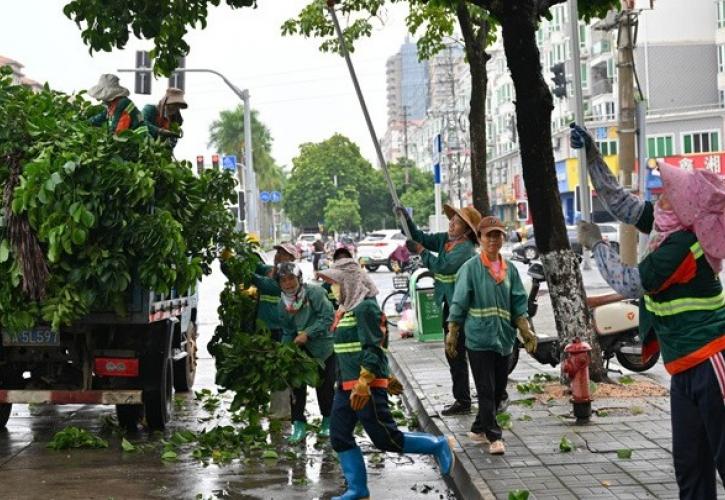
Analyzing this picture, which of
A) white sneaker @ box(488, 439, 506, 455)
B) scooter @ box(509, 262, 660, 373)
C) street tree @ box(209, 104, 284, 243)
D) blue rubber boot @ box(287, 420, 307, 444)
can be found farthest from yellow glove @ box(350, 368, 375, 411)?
street tree @ box(209, 104, 284, 243)

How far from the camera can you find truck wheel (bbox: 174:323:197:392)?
13.4 meters

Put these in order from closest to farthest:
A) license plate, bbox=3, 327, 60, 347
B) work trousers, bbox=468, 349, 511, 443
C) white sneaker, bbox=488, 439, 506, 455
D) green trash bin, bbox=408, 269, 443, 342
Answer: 1. white sneaker, bbox=488, 439, 506, 455
2. work trousers, bbox=468, 349, 511, 443
3. license plate, bbox=3, 327, 60, 347
4. green trash bin, bbox=408, 269, 443, 342

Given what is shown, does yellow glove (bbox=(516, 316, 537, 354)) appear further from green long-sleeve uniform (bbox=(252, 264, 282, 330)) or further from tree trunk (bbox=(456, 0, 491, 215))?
tree trunk (bbox=(456, 0, 491, 215))

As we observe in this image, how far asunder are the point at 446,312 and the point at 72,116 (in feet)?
12.9

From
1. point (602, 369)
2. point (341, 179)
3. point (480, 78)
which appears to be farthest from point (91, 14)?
point (341, 179)

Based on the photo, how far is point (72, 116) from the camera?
10703 mm

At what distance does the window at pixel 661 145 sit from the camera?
6662 centimetres

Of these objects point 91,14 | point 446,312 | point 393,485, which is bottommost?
point 393,485

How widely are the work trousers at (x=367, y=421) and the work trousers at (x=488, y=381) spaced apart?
131cm

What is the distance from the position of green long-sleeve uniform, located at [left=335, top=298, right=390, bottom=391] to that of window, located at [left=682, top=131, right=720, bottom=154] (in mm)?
61765

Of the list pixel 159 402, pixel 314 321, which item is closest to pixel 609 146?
pixel 314 321

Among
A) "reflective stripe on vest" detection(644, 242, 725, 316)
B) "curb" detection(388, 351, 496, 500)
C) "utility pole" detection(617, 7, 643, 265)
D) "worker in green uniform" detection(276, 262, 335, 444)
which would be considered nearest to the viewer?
"reflective stripe on vest" detection(644, 242, 725, 316)

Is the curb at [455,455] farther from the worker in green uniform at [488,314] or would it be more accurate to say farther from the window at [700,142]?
the window at [700,142]

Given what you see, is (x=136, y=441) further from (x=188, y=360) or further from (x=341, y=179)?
(x=341, y=179)
